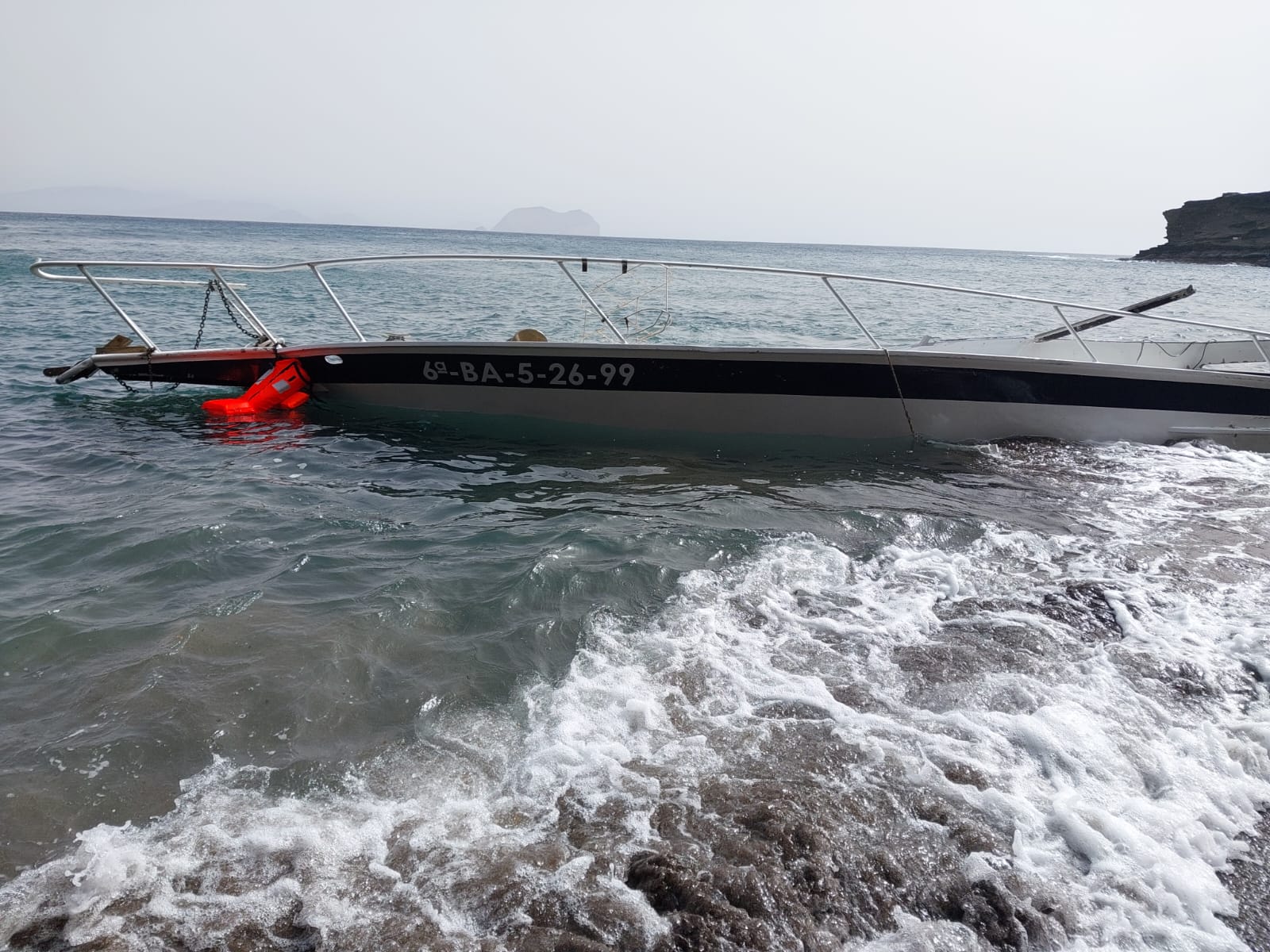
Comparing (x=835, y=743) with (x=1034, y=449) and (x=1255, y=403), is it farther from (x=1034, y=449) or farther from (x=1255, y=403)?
(x=1255, y=403)

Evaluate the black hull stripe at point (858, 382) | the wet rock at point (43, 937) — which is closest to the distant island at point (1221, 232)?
the black hull stripe at point (858, 382)

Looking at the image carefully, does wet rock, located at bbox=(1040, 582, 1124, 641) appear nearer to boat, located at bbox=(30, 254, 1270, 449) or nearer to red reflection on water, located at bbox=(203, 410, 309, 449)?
boat, located at bbox=(30, 254, 1270, 449)

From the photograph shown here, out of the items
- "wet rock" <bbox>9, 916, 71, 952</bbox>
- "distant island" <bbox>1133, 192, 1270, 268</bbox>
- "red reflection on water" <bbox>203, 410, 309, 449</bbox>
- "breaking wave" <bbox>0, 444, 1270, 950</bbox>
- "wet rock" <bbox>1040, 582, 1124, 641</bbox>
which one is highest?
"distant island" <bbox>1133, 192, 1270, 268</bbox>

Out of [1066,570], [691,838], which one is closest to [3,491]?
[691,838]

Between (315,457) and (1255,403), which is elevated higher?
(1255,403)

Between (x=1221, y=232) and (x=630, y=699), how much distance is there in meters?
103

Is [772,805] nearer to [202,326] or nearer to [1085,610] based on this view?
[1085,610]

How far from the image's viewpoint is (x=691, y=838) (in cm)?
290

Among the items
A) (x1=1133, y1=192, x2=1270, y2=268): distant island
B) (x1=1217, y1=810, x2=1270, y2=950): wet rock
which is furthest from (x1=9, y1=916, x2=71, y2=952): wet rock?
(x1=1133, y1=192, x2=1270, y2=268): distant island

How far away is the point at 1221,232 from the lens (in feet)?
272

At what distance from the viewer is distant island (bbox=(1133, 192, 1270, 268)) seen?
77.6m

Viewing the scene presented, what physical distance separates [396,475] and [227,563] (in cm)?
209

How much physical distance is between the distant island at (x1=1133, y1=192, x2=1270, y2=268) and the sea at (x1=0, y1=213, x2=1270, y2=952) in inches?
3487

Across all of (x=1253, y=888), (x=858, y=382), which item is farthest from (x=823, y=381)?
(x=1253, y=888)
